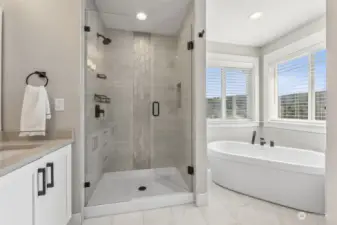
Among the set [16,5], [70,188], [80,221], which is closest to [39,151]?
[70,188]

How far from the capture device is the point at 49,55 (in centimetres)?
176

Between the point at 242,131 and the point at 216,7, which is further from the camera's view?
the point at 242,131

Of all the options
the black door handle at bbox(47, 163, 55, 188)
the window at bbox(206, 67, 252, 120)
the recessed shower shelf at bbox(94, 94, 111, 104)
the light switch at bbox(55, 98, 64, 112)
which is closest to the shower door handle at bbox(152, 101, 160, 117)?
the recessed shower shelf at bbox(94, 94, 111, 104)

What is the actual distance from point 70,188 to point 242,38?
11.9 feet

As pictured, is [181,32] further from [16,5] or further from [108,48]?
[16,5]

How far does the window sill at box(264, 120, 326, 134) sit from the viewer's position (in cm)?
274

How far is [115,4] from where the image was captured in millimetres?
2492

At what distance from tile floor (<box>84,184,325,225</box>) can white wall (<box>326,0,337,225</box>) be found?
137 centimetres

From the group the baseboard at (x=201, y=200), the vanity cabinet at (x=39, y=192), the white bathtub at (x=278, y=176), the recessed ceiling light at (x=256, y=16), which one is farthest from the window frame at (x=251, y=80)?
the vanity cabinet at (x=39, y=192)

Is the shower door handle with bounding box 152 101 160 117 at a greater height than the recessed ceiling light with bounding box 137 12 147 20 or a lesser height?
lesser

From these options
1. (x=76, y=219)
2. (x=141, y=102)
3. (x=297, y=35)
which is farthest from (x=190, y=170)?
(x=297, y=35)

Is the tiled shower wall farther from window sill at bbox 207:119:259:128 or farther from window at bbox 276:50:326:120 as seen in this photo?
window at bbox 276:50:326:120

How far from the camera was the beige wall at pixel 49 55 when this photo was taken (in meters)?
1.69

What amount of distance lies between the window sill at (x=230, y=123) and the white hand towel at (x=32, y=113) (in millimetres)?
2827
